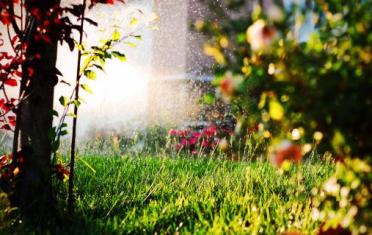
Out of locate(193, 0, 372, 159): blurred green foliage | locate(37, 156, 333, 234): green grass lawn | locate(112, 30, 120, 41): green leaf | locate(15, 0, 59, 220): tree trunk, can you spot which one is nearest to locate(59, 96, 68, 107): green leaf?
locate(15, 0, 59, 220): tree trunk

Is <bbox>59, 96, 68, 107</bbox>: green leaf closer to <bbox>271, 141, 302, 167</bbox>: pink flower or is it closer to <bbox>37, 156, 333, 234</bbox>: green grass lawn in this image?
<bbox>37, 156, 333, 234</bbox>: green grass lawn

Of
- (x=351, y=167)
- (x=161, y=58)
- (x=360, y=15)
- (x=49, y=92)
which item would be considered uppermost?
(x=161, y=58)

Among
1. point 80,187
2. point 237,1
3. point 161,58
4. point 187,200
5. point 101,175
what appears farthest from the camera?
point 161,58

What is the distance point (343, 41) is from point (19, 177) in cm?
243

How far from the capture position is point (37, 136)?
3.45 metres

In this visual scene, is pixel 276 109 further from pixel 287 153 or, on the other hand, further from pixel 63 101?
pixel 63 101

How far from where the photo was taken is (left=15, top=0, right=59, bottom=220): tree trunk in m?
3.39

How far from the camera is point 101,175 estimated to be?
5203mm

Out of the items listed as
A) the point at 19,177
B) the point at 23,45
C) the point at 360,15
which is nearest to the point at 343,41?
the point at 360,15

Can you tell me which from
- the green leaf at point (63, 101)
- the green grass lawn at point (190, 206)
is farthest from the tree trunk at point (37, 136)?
A: the green grass lawn at point (190, 206)

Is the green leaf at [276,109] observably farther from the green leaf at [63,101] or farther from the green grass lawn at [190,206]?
the green leaf at [63,101]

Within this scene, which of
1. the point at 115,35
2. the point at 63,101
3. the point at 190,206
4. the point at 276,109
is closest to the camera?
the point at 276,109

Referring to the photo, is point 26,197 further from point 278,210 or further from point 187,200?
point 278,210

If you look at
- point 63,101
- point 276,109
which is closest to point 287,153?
point 276,109
